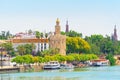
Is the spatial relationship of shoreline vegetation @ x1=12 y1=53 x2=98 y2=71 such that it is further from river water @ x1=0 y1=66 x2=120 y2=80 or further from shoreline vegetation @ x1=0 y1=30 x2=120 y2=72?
river water @ x1=0 y1=66 x2=120 y2=80

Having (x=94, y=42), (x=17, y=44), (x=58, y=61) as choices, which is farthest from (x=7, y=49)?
(x=94, y=42)

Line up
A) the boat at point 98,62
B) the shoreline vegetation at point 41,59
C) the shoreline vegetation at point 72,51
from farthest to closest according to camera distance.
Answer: the boat at point 98,62
the shoreline vegetation at point 72,51
the shoreline vegetation at point 41,59

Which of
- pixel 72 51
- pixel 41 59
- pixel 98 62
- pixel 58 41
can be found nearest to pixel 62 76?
pixel 41 59

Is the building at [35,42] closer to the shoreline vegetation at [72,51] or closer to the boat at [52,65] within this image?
the shoreline vegetation at [72,51]

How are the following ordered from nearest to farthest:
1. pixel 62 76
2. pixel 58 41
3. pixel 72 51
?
1. pixel 62 76
2. pixel 58 41
3. pixel 72 51

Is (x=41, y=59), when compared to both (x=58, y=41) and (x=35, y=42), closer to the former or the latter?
(x=58, y=41)

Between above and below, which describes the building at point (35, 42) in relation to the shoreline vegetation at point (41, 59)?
above

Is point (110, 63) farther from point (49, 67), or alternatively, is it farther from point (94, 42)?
point (49, 67)

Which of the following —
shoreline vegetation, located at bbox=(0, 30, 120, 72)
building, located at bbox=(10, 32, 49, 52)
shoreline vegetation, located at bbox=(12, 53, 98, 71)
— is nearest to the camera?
shoreline vegetation, located at bbox=(12, 53, 98, 71)

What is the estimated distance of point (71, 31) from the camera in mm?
134250

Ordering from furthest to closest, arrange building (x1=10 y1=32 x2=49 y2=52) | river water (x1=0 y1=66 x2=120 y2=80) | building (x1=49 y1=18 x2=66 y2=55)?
building (x1=10 y1=32 x2=49 y2=52)
building (x1=49 y1=18 x2=66 y2=55)
river water (x1=0 y1=66 x2=120 y2=80)

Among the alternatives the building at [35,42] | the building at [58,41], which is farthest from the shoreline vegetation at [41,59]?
the building at [35,42]

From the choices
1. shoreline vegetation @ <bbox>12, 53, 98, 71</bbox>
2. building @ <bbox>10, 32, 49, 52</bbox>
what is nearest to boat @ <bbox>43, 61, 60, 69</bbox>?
shoreline vegetation @ <bbox>12, 53, 98, 71</bbox>

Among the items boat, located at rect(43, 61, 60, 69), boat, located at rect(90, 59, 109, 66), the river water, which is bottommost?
the river water
